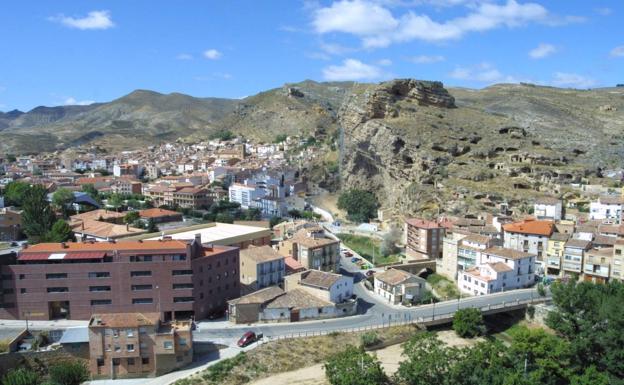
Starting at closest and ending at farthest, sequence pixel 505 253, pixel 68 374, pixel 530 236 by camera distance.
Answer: pixel 68 374
pixel 505 253
pixel 530 236

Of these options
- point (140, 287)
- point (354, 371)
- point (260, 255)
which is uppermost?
point (260, 255)

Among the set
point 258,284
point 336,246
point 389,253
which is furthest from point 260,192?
point 258,284

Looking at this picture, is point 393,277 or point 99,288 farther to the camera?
point 393,277

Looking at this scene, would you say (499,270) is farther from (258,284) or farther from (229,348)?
(229,348)

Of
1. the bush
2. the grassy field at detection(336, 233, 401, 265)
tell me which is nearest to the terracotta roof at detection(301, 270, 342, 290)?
the bush

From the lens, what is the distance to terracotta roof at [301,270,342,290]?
39.2m

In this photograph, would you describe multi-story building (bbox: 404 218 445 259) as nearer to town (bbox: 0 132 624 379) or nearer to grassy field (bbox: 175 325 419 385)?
town (bbox: 0 132 624 379)

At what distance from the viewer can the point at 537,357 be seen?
100ft

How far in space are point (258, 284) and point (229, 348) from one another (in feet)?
32.1

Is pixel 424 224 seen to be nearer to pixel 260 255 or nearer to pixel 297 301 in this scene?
pixel 260 255

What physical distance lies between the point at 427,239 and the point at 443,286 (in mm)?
7529

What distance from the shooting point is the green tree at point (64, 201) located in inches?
2639

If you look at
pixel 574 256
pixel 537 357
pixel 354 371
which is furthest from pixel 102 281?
pixel 574 256

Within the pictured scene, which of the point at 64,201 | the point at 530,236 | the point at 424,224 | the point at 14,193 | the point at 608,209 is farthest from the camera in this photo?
the point at 14,193
